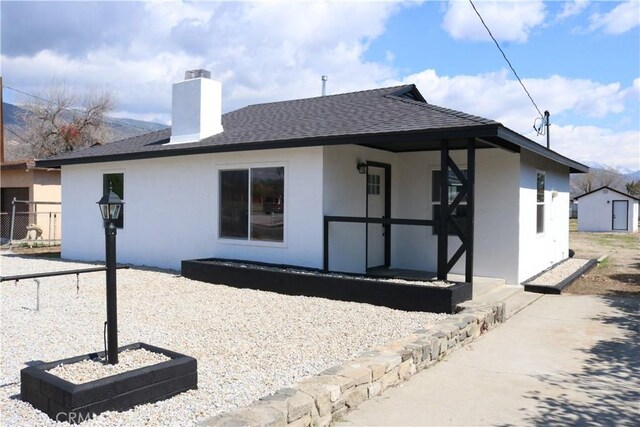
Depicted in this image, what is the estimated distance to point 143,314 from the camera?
7.01 m

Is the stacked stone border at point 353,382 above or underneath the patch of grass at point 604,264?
underneath

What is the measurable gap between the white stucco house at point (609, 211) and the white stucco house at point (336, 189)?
20.1 metres

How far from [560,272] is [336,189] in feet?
18.0

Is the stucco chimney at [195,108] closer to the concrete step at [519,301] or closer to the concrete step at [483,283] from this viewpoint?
the concrete step at [483,283]

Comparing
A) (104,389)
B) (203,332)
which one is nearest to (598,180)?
Answer: (203,332)

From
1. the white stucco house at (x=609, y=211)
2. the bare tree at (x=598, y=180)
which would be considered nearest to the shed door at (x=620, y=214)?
the white stucco house at (x=609, y=211)

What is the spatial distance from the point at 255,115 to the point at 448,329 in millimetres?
8917

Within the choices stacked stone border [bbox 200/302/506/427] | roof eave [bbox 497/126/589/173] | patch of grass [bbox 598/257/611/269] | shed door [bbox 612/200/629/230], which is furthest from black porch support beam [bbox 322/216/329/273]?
shed door [bbox 612/200/629/230]

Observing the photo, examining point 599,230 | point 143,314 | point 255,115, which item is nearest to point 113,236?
point 143,314

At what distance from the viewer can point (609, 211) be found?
30.3 metres

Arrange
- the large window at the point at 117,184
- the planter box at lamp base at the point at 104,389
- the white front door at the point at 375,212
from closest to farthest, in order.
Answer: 1. the planter box at lamp base at the point at 104,389
2. the white front door at the point at 375,212
3. the large window at the point at 117,184

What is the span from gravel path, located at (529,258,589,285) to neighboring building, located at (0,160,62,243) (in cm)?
1591

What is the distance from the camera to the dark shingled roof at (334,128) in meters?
7.82

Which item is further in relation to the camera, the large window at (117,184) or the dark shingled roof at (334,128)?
the large window at (117,184)
